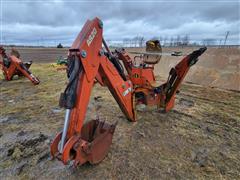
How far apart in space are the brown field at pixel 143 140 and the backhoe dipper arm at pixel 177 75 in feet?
1.44

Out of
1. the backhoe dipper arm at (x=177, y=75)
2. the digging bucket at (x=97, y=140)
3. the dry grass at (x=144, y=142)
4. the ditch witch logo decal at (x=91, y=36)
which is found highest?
the ditch witch logo decal at (x=91, y=36)

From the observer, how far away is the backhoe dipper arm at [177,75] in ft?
12.6

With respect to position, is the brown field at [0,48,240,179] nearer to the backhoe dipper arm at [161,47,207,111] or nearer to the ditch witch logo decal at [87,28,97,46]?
the backhoe dipper arm at [161,47,207,111]

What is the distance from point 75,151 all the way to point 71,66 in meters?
0.94

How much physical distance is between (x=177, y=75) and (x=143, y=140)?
1.58 metres

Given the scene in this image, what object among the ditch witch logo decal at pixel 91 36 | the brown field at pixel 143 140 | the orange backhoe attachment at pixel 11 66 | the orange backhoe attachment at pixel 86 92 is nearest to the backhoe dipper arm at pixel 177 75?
the brown field at pixel 143 140

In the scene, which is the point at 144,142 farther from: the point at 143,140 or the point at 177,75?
the point at 177,75

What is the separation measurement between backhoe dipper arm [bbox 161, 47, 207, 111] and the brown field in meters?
0.44

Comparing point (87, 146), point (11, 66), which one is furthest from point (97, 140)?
point (11, 66)

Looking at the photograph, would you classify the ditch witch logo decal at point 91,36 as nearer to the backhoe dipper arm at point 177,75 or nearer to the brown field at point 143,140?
the brown field at point 143,140

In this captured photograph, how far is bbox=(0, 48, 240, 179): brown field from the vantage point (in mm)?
2576

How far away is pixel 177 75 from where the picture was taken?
13.4 feet

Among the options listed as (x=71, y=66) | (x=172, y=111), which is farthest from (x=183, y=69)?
(x=71, y=66)

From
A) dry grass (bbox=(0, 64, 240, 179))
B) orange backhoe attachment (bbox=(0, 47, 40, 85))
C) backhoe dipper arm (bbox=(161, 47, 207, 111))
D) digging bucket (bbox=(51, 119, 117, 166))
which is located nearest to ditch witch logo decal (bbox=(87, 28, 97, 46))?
digging bucket (bbox=(51, 119, 117, 166))
